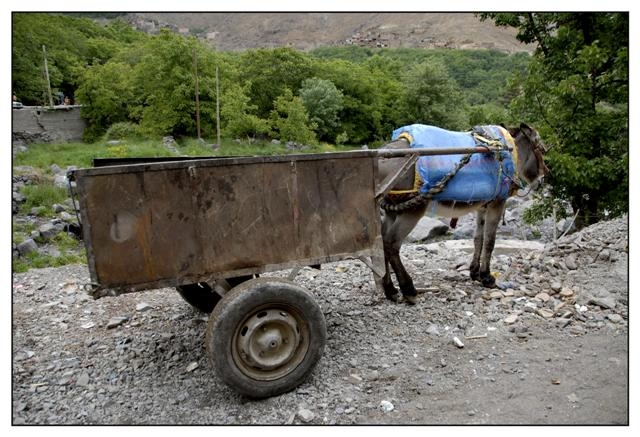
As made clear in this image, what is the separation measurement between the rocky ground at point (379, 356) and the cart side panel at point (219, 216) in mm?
1104

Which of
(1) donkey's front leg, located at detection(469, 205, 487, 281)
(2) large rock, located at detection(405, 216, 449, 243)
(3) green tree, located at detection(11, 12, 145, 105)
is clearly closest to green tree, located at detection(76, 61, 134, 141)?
(3) green tree, located at detection(11, 12, 145, 105)

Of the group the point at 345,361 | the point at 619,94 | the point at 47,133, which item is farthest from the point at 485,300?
the point at 47,133

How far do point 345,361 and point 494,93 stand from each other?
46197 mm

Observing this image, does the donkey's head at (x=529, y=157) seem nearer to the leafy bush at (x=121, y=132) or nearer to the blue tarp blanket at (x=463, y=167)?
the blue tarp blanket at (x=463, y=167)

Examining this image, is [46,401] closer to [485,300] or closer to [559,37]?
[485,300]

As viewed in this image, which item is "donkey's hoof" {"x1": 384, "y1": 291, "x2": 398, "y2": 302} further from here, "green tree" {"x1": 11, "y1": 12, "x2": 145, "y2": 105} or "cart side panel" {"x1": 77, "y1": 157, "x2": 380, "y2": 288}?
"green tree" {"x1": 11, "y1": 12, "x2": 145, "y2": 105}

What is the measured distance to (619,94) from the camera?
23.6 ft

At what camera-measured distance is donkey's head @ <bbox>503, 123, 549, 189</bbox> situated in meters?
6.17

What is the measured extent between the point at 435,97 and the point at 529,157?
30.9 meters

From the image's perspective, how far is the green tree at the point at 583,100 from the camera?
7066 millimetres

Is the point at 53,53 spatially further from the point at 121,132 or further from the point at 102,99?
the point at 121,132

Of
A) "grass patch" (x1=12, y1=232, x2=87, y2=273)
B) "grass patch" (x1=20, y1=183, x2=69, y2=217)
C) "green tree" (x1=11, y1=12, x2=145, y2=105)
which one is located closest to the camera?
"grass patch" (x1=12, y1=232, x2=87, y2=273)

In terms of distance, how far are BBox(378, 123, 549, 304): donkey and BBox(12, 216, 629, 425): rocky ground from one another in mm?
604

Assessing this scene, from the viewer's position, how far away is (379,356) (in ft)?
14.6
